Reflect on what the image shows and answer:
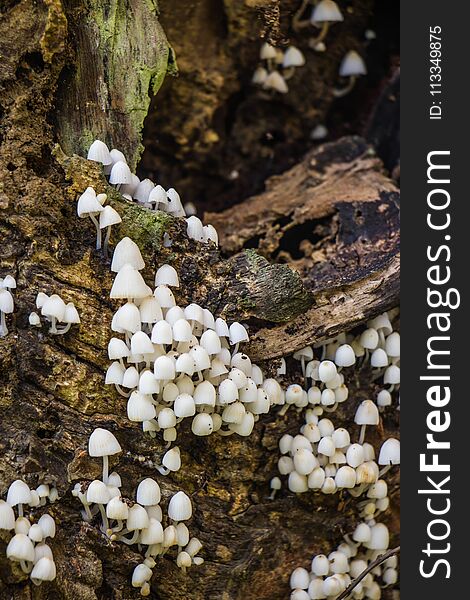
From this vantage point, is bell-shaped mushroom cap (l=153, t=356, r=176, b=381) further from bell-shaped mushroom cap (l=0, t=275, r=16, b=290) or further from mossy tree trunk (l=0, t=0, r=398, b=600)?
bell-shaped mushroom cap (l=0, t=275, r=16, b=290)

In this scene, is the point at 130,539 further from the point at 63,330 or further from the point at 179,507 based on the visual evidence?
the point at 63,330

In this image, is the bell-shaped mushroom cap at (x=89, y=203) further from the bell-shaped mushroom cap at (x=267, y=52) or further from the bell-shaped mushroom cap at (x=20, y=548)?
the bell-shaped mushroom cap at (x=267, y=52)

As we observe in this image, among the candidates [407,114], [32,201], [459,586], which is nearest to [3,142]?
[32,201]

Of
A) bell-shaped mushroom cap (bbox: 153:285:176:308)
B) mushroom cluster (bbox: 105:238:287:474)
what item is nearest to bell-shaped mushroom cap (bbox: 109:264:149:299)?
mushroom cluster (bbox: 105:238:287:474)

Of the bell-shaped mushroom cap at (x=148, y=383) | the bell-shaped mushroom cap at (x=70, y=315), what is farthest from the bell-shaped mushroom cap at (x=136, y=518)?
the bell-shaped mushroom cap at (x=70, y=315)

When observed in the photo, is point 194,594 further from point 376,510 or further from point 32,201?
point 32,201
